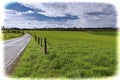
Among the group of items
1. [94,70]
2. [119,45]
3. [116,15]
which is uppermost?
[116,15]

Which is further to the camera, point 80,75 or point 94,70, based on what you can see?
point 94,70

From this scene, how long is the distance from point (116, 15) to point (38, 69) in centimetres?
166

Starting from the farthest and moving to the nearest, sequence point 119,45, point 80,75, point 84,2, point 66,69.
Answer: point 66,69 < point 80,75 < point 119,45 < point 84,2

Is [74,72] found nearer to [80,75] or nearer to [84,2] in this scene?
[80,75]

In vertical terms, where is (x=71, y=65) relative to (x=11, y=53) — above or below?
above

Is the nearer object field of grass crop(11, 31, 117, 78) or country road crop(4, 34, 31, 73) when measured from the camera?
field of grass crop(11, 31, 117, 78)

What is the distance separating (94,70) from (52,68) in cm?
75

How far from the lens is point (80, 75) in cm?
476

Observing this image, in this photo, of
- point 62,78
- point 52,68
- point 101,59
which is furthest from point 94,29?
point 101,59

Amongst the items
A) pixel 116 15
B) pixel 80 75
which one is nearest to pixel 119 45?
pixel 116 15

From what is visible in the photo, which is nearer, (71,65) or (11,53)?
(71,65)

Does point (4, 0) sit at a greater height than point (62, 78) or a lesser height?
greater

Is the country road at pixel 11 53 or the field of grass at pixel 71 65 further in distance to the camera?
the country road at pixel 11 53

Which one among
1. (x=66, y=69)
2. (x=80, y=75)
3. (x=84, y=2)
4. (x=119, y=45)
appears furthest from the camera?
(x=66, y=69)
